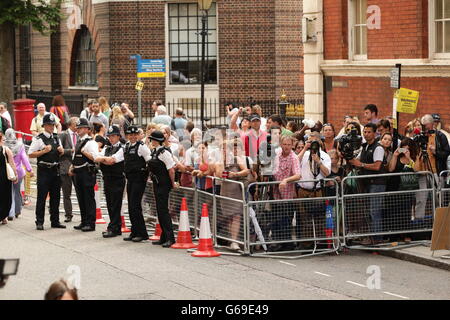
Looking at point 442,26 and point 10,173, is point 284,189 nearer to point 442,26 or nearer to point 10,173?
point 10,173

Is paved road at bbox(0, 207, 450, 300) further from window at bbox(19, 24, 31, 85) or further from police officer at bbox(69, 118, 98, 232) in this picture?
window at bbox(19, 24, 31, 85)

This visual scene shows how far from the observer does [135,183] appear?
16.9 m

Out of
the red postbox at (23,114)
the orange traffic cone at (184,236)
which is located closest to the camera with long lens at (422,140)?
the orange traffic cone at (184,236)

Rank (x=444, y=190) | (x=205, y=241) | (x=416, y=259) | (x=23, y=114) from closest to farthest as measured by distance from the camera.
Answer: (x=416, y=259)
(x=205, y=241)
(x=444, y=190)
(x=23, y=114)

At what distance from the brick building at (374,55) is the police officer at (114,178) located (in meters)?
7.05

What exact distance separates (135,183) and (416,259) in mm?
4743

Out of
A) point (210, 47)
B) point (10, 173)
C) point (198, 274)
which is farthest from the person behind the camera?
point (210, 47)

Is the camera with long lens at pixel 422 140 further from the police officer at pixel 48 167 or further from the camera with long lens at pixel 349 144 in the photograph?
the police officer at pixel 48 167

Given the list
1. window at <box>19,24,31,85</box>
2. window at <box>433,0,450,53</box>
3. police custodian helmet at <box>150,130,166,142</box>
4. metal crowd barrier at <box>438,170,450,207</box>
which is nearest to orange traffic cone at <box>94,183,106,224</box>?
police custodian helmet at <box>150,130,166,142</box>

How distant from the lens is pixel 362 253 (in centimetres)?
1586

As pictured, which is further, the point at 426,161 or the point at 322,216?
the point at 426,161

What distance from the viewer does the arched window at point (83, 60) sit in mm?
42312

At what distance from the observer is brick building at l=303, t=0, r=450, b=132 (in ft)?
70.1

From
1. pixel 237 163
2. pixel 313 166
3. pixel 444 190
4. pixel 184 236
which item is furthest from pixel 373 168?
pixel 184 236
